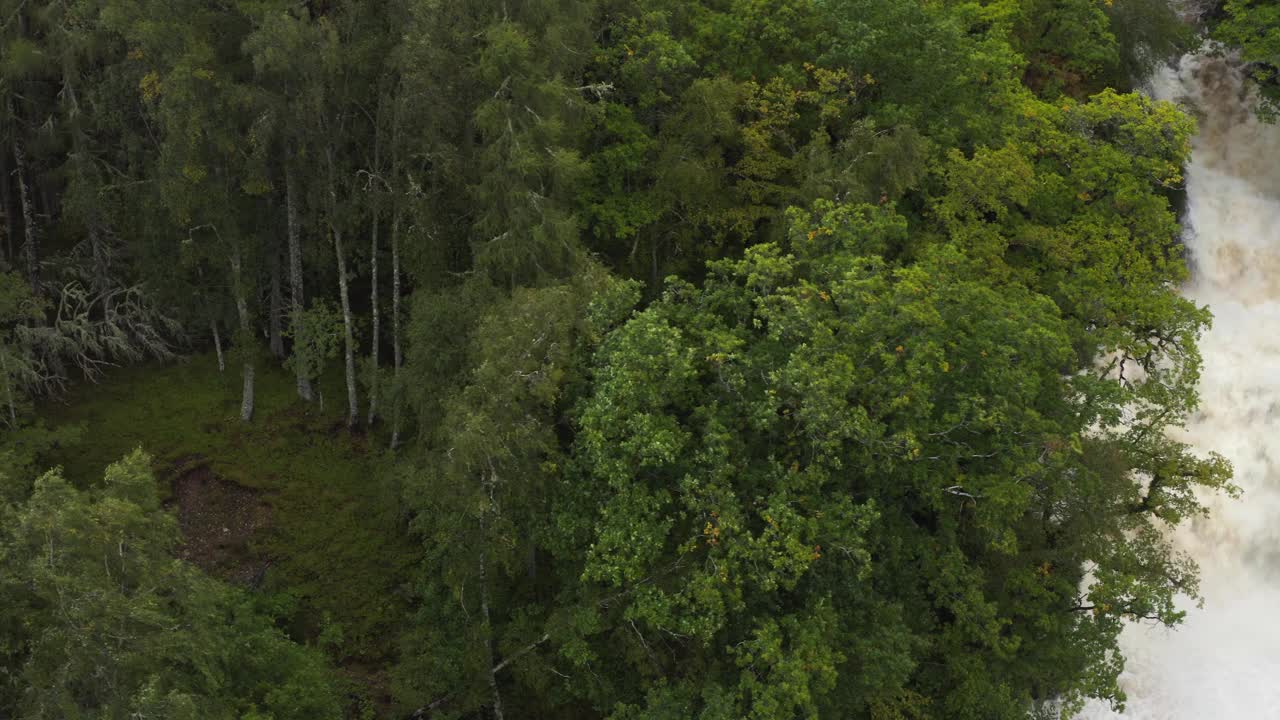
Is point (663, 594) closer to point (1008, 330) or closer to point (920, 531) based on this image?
point (920, 531)

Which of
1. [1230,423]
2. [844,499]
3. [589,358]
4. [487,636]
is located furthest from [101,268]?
[1230,423]

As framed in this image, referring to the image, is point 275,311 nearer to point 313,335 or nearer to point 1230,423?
point 313,335

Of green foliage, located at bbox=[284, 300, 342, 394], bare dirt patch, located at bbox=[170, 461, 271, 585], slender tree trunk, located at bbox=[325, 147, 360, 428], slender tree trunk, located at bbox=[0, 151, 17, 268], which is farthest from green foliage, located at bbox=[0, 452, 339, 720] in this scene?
slender tree trunk, located at bbox=[0, 151, 17, 268]

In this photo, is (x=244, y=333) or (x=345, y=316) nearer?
(x=345, y=316)

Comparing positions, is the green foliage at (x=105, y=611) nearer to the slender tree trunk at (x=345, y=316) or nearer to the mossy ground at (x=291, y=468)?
the mossy ground at (x=291, y=468)

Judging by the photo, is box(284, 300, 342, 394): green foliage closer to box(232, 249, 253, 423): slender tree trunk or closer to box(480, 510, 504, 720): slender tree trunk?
box(232, 249, 253, 423): slender tree trunk
